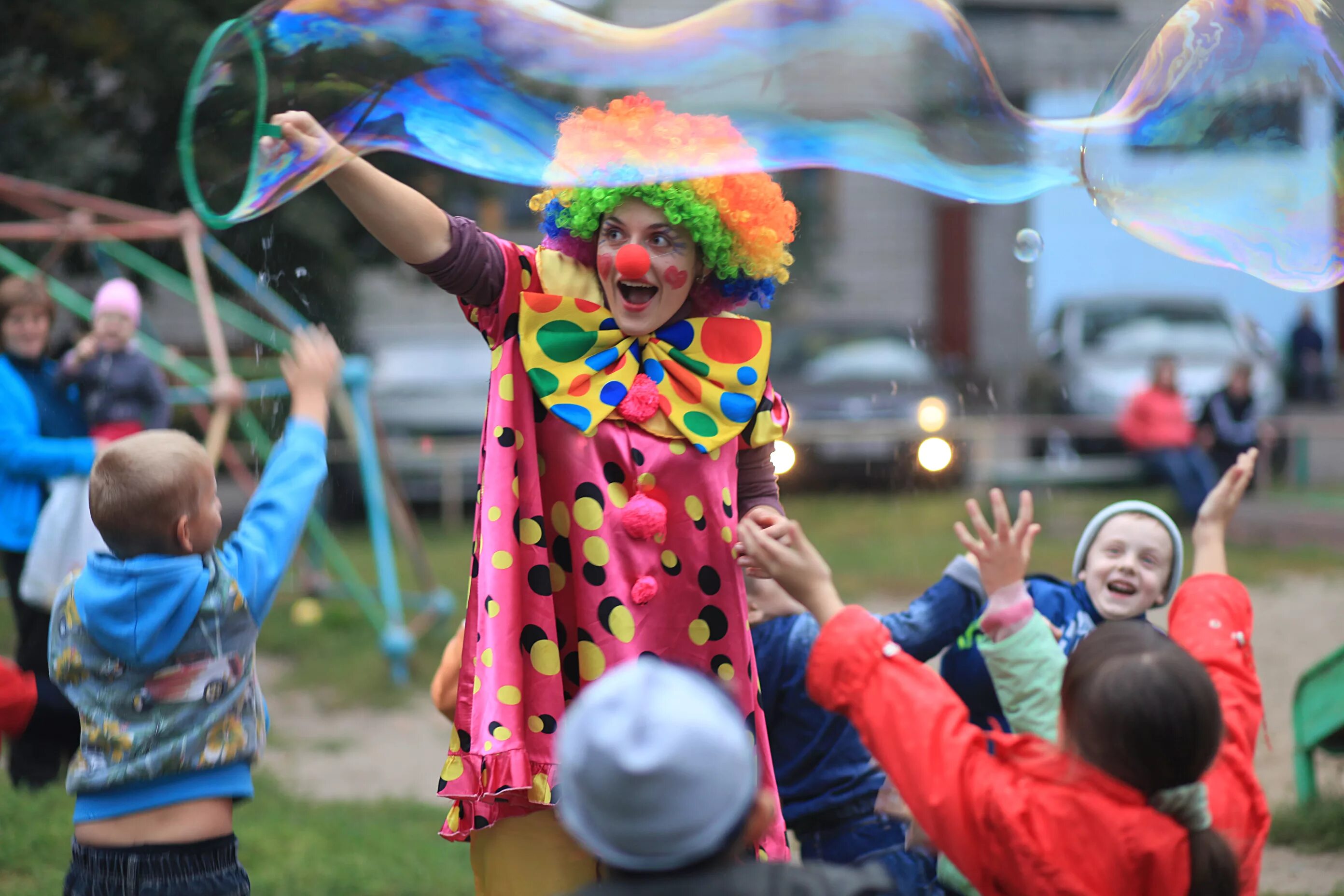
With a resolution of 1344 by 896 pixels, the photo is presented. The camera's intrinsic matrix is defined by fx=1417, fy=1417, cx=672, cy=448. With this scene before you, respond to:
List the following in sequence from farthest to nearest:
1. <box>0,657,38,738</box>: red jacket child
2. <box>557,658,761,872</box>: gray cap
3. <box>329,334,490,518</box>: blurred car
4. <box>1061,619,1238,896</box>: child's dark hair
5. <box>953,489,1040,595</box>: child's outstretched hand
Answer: <box>329,334,490,518</box>: blurred car → <box>0,657,38,738</box>: red jacket child → <box>953,489,1040,595</box>: child's outstretched hand → <box>1061,619,1238,896</box>: child's dark hair → <box>557,658,761,872</box>: gray cap

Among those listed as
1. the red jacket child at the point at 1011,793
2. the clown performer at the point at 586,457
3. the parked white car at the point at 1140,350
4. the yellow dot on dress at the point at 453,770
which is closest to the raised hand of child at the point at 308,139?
the clown performer at the point at 586,457

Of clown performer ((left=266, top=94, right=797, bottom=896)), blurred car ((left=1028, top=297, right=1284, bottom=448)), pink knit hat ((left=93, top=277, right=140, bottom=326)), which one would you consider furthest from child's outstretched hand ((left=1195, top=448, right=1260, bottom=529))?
blurred car ((left=1028, top=297, right=1284, bottom=448))

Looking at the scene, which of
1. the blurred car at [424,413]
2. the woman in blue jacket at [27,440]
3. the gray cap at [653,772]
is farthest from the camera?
the blurred car at [424,413]

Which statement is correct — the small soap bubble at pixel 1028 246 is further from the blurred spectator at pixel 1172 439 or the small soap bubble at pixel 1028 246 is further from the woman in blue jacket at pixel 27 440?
the blurred spectator at pixel 1172 439

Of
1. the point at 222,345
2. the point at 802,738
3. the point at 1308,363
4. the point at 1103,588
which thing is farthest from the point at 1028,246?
the point at 1308,363

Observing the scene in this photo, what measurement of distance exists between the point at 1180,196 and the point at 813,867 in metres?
1.96

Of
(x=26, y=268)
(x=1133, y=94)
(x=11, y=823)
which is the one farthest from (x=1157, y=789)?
(x=26, y=268)

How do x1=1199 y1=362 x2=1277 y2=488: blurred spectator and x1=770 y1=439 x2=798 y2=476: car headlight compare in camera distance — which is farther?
x1=1199 y1=362 x2=1277 y2=488: blurred spectator

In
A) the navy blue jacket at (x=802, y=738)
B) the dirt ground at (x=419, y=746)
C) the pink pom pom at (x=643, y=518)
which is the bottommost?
the dirt ground at (x=419, y=746)

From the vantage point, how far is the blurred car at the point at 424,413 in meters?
10.3

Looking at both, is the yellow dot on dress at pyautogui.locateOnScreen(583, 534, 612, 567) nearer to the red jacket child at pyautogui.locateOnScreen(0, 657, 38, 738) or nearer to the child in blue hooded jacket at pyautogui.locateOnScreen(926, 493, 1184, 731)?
the child in blue hooded jacket at pyautogui.locateOnScreen(926, 493, 1184, 731)

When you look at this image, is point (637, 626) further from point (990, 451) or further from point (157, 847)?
point (990, 451)

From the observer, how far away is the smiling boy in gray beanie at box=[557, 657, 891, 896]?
1534mm

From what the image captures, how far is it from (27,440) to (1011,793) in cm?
373
